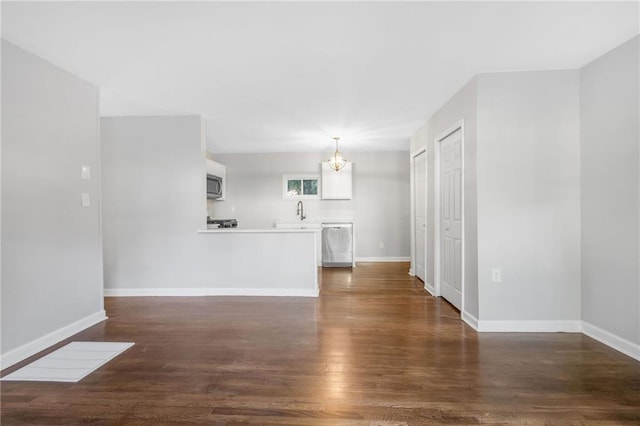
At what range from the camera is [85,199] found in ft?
10.1

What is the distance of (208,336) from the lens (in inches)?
113

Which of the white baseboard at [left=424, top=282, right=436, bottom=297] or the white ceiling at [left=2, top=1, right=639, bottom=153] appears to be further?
the white baseboard at [left=424, top=282, right=436, bottom=297]

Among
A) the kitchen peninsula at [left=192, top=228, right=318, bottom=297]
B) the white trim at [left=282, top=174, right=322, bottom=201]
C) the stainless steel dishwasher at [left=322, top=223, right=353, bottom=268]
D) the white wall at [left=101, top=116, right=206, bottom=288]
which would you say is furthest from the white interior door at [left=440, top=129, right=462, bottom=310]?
the white trim at [left=282, top=174, right=322, bottom=201]

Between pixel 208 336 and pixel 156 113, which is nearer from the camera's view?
pixel 208 336

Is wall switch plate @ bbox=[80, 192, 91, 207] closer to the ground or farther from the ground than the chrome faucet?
farther from the ground

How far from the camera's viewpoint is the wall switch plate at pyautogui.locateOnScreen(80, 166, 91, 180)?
10.0ft

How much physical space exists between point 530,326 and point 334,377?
200cm

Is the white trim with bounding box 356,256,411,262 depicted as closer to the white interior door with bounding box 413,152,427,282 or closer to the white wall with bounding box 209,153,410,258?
the white wall with bounding box 209,153,410,258

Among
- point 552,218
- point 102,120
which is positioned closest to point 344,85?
point 552,218

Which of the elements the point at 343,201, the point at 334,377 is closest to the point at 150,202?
the point at 334,377

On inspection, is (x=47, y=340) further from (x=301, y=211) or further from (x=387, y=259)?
(x=387, y=259)

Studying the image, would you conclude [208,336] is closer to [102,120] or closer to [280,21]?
[280,21]

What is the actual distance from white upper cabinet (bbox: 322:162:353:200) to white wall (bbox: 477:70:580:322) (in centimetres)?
393

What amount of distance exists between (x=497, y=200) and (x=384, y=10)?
193 cm
